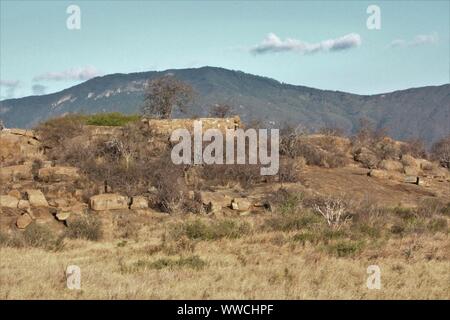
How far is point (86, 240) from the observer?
17.1m

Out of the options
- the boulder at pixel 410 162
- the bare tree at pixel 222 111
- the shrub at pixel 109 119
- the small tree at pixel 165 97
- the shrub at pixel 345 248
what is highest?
the small tree at pixel 165 97

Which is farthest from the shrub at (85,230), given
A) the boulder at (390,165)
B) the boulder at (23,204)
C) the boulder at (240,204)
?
the boulder at (390,165)

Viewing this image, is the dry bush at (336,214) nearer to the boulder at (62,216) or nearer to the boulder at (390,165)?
the boulder at (62,216)

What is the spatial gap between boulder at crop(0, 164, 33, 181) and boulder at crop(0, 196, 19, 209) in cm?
348

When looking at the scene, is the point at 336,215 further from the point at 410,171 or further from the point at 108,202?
the point at 410,171

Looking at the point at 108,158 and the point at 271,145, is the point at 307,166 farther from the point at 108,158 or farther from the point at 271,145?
the point at 108,158

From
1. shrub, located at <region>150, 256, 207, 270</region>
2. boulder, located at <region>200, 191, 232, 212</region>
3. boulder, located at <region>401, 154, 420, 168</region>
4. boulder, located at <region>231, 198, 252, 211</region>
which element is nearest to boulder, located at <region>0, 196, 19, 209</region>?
boulder, located at <region>200, 191, 232, 212</region>

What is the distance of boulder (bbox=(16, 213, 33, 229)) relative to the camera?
768 inches

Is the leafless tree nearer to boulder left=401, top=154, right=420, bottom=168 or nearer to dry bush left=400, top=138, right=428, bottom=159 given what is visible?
boulder left=401, top=154, right=420, bottom=168

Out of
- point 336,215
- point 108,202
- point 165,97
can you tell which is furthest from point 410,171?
point 108,202

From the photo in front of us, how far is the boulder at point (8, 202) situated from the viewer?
69.0ft

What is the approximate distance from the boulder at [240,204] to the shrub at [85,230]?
6131mm
